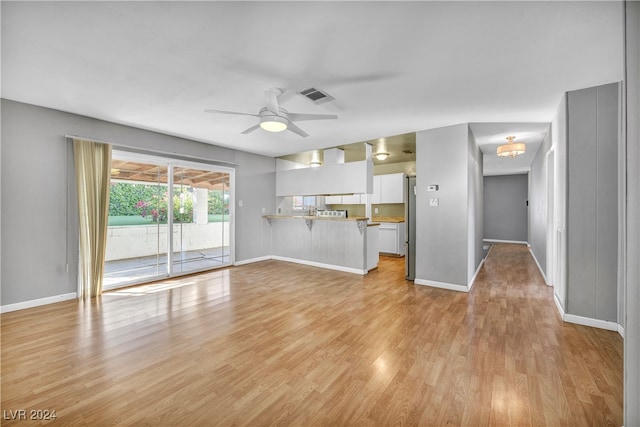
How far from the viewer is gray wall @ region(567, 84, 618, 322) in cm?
282

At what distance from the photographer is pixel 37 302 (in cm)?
344

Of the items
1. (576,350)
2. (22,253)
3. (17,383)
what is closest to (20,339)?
(17,383)

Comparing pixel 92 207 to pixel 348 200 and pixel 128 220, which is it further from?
pixel 348 200

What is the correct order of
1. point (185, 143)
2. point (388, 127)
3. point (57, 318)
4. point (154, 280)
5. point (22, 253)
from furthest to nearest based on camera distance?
point (185, 143) < point (154, 280) < point (388, 127) < point (22, 253) < point (57, 318)

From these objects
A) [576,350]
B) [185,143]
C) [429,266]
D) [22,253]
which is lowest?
[576,350]

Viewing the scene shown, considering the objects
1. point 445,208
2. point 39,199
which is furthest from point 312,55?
point 39,199

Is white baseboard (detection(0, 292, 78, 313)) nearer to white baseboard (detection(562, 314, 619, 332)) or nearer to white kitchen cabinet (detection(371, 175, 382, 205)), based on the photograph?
white baseboard (detection(562, 314, 619, 332))

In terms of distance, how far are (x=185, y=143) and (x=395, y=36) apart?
441cm

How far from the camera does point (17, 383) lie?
193 cm

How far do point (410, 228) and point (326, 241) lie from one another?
184 centimetres

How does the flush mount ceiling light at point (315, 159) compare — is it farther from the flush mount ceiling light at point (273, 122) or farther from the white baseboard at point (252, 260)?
the flush mount ceiling light at point (273, 122)

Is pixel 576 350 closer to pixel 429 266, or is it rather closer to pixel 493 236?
pixel 429 266

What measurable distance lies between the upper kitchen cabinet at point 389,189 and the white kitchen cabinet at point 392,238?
71 centimetres

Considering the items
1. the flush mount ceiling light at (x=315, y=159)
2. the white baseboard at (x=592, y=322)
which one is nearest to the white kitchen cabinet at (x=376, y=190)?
the flush mount ceiling light at (x=315, y=159)
